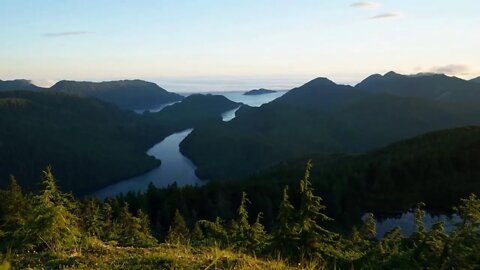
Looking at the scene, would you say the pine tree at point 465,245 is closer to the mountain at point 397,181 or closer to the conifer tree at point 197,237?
the conifer tree at point 197,237

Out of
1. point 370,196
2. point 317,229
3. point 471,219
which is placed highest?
point 471,219

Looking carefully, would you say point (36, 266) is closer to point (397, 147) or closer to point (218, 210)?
point (218, 210)

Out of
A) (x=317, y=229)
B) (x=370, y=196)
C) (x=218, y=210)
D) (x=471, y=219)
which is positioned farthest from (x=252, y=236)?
(x=370, y=196)

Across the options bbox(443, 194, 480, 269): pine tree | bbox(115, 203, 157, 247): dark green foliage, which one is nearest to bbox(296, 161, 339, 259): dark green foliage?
bbox(115, 203, 157, 247): dark green foliage

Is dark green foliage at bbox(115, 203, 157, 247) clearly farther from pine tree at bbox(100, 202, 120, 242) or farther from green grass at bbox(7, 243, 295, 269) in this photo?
green grass at bbox(7, 243, 295, 269)

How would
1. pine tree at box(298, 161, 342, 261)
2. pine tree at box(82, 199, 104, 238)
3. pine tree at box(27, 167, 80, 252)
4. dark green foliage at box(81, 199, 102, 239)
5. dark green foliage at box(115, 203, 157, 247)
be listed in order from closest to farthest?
1. pine tree at box(27, 167, 80, 252)
2. dark green foliage at box(115, 203, 157, 247)
3. pine tree at box(298, 161, 342, 261)
4. pine tree at box(82, 199, 104, 238)
5. dark green foliage at box(81, 199, 102, 239)

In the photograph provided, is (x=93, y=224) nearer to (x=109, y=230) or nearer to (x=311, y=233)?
(x=109, y=230)

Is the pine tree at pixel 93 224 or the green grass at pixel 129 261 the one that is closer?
the green grass at pixel 129 261

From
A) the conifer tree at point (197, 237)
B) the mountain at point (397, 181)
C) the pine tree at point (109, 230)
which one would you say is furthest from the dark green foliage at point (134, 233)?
the mountain at point (397, 181)

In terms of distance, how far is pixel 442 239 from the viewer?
15.4m

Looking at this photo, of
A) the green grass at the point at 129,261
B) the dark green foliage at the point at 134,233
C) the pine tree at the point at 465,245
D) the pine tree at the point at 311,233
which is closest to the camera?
the green grass at the point at 129,261

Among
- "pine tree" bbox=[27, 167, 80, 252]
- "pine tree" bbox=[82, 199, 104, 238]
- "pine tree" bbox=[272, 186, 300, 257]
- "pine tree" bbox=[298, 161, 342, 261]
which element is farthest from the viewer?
"pine tree" bbox=[82, 199, 104, 238]

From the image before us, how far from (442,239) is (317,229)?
7.26 m

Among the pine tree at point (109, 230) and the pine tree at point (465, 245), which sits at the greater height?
the pine tree at point (465, 245)
